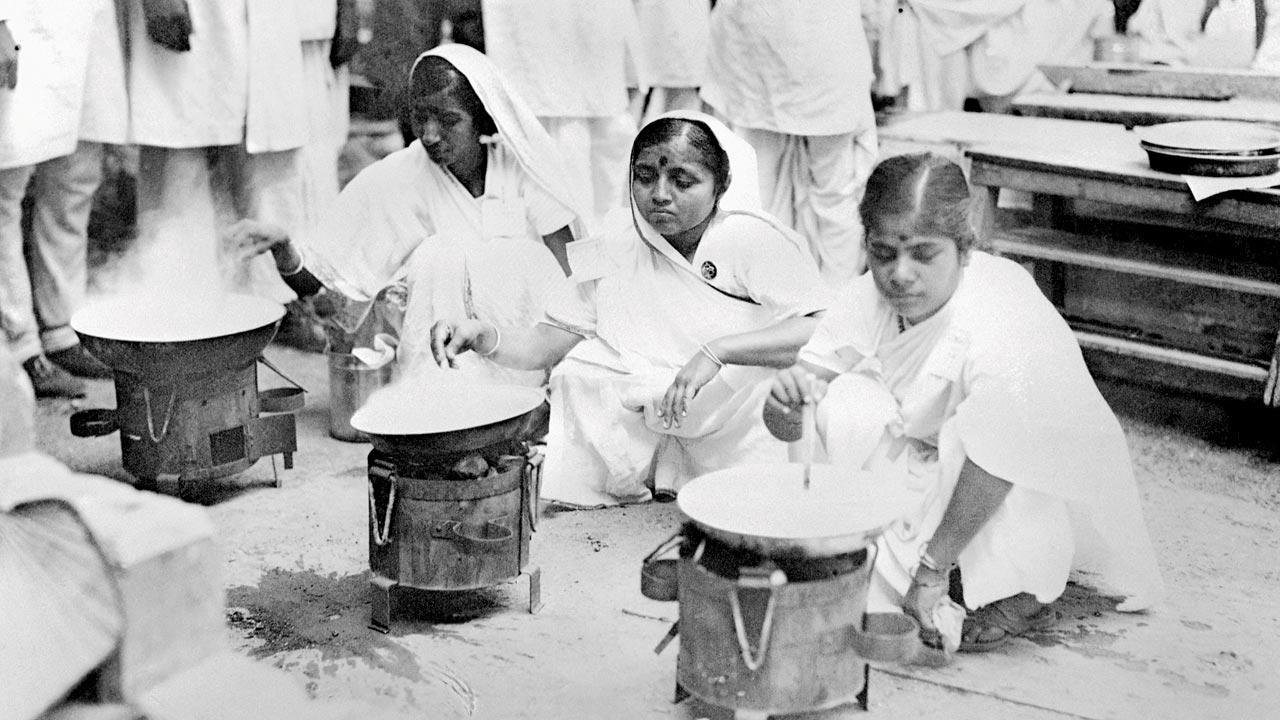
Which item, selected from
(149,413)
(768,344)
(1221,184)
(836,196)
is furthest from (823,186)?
(149,413)

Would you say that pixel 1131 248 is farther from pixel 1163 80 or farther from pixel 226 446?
pixel 226 446

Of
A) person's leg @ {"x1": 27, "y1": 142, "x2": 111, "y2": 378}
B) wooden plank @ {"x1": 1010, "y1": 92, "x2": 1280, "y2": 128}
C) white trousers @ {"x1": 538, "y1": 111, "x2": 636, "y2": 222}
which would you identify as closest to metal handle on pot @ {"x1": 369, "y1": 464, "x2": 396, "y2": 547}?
person's leg @ {"x1": 27, "y1": 142, "x2": 111, "y2": 378}

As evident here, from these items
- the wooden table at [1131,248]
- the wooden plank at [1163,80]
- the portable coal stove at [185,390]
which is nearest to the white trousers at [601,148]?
the wooden table at [1131,248]

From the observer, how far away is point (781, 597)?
2930mm

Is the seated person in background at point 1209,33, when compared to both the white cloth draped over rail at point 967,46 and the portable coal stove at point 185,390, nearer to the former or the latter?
the white cloth draped over rail at point 967,46

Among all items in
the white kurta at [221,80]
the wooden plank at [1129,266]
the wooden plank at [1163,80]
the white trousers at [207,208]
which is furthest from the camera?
the wooden plank at [1163,80]

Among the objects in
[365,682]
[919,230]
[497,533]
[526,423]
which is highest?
[919,230]

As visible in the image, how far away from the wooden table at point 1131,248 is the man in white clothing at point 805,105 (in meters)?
0.25

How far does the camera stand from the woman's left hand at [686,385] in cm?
412

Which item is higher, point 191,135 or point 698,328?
point 191,135

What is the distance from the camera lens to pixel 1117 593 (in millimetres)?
3953

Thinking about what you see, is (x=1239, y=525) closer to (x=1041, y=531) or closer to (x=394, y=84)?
(x=1041, y=531)

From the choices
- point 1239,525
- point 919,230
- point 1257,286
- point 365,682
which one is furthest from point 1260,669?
point 365,682

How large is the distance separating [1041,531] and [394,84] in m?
5.34
